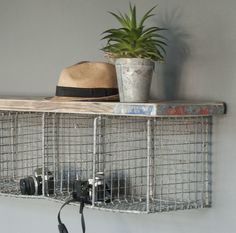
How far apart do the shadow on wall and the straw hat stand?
0.56 feet

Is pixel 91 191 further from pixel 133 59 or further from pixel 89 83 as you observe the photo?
pixel 133 59

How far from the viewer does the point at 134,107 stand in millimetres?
1478

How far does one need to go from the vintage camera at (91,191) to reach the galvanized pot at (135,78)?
1.06 ft

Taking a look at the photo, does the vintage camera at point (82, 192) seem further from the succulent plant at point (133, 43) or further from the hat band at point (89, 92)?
the succulent plant at point (133, 43)

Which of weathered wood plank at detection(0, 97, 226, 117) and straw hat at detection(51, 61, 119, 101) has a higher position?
straw hat at detection(51, 61, 119, 101)

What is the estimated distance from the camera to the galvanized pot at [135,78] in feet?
4.94

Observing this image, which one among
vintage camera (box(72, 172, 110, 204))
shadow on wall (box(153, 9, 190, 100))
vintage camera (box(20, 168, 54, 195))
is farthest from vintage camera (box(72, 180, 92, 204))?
shadow on wall (box(153, 9, 190, 100))

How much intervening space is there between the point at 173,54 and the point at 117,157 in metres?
0.40

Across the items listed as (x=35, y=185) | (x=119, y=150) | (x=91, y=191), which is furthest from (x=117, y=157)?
(x=35, y=185)

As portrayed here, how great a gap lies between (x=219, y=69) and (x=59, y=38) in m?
0.68

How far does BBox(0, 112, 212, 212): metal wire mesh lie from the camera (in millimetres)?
1656

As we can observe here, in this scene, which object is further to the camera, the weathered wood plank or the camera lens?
the camera lens

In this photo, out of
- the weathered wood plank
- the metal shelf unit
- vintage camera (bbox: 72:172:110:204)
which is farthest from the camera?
vintage camera (bbox: 72:172:110:204)

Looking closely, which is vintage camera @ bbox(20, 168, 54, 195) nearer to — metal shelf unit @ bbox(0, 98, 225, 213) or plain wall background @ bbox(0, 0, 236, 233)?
metal shelf unit @ bbox(0, 98, 225, 213)
